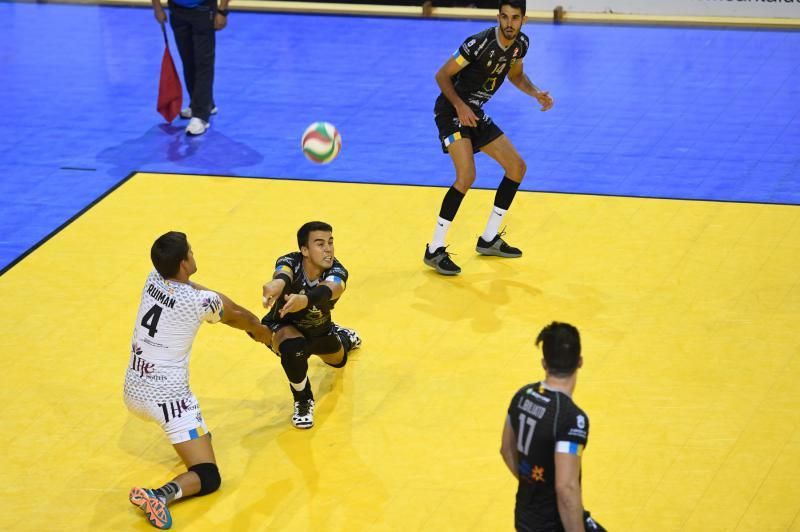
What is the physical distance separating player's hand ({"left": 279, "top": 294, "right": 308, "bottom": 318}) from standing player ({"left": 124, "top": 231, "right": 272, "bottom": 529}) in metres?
0.35

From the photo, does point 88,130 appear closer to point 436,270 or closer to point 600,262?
point 436,270

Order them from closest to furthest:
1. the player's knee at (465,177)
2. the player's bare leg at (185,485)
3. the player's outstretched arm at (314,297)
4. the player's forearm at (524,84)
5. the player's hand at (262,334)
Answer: the player's bare leg at (185,485) → the player's outstretched arm at (314,297) → the player's hand at (262,334) → the player's knee at (465,177) → the player's forearm at (524,84)

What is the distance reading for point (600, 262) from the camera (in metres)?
9.59

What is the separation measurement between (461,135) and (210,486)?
13.2 ft

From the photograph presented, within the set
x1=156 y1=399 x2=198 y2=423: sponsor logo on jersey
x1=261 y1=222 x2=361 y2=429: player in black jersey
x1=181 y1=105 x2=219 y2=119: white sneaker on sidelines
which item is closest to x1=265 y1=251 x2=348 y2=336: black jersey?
x1=261 y1=222 x2=361 y2=429: player in black jersey

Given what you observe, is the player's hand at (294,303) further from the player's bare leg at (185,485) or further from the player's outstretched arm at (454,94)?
the player's outstretched arm at (454,94)

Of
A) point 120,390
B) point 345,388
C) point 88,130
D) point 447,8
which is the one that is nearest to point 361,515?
point 345,388

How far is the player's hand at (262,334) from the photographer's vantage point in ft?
23.7

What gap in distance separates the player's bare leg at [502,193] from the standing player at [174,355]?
3.43 meters

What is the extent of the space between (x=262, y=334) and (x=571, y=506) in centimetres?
292

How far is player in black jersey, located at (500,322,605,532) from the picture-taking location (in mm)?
4977

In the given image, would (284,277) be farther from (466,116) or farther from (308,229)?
(466,116)

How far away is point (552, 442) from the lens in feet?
16.7

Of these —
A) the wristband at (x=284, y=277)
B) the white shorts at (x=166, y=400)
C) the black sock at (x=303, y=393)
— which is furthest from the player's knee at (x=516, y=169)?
the white shorts at (x=166, y=400)
